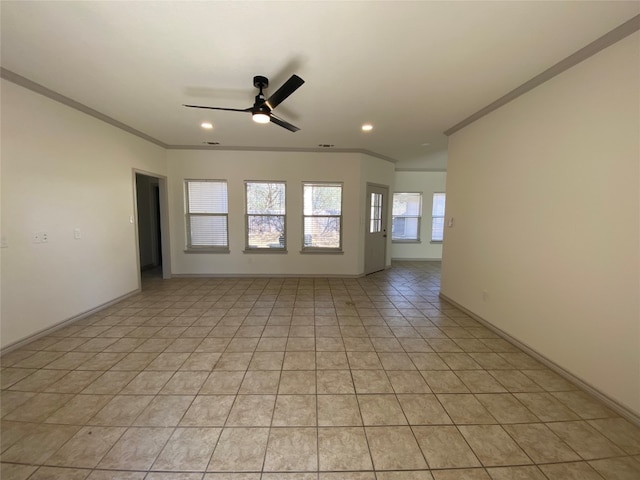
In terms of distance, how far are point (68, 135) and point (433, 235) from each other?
797cm

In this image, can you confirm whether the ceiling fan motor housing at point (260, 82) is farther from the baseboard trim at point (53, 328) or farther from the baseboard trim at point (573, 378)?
the baseboard trim at point (573, 378)

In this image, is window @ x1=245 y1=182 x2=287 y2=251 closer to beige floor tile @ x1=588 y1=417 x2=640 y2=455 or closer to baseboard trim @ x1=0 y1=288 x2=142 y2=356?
baseboard trim @ x1=0 y1=288 x2=142 y2=356

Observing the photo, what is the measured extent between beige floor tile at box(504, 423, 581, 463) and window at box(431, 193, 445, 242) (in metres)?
6.30

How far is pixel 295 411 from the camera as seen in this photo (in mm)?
1828

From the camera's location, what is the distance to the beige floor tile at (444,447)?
1466 mm

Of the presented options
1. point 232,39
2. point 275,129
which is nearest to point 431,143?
point 275,129

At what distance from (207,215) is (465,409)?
5.26 meters

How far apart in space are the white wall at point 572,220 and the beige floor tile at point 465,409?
991mm

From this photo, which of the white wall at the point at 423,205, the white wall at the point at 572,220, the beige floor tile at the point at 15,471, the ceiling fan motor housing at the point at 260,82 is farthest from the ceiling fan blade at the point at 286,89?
the white wall at the point at 423,205

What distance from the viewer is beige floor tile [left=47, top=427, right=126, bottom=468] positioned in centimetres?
145

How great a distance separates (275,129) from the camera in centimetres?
405

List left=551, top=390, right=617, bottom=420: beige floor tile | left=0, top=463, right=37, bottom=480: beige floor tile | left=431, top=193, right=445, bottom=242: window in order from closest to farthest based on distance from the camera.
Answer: left=0, top=463, right=37, bottom=480: beige floor tile → left=551, top=390, right=617, bottom=420: beige floor tile → left=431, top=193, right=445, bottom=242: window

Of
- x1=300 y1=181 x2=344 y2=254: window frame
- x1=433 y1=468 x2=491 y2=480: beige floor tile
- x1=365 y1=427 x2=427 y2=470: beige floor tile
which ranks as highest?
x1=300 y1=181 x2=344 y2=254: window frame

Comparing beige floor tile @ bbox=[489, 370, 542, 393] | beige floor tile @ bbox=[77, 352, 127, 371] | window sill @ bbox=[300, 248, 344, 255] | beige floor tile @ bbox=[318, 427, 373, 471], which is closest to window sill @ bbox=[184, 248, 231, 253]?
window sill @ bbox=[300, 248, 344, 255]
